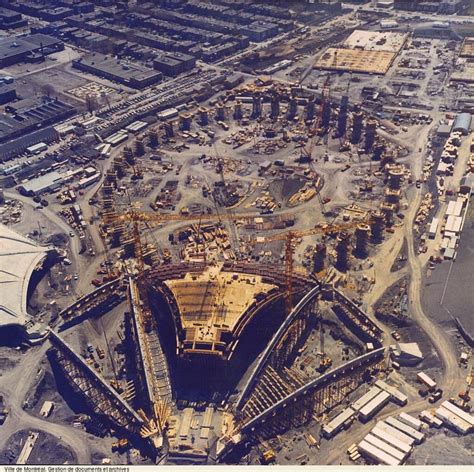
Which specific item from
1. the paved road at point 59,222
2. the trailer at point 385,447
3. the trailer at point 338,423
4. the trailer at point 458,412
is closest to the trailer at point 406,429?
the trailer at point 385,447

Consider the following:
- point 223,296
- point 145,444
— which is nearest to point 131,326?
point 223,296

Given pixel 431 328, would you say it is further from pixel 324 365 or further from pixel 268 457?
pixel 268 457

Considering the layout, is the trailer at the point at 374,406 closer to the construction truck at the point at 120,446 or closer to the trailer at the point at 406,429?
the trailer at the point at 406,429

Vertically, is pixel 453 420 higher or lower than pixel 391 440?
higher

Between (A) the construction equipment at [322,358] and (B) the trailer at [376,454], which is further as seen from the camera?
(A) the construction equipment at [322,358]

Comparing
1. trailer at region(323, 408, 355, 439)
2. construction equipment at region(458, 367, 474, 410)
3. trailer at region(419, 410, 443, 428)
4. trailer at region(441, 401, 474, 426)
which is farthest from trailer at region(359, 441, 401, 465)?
construction equipment at region(458, 367, 474, 410)

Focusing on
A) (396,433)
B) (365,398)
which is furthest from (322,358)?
(396,433)

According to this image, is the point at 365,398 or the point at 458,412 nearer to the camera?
the point at 458,412
